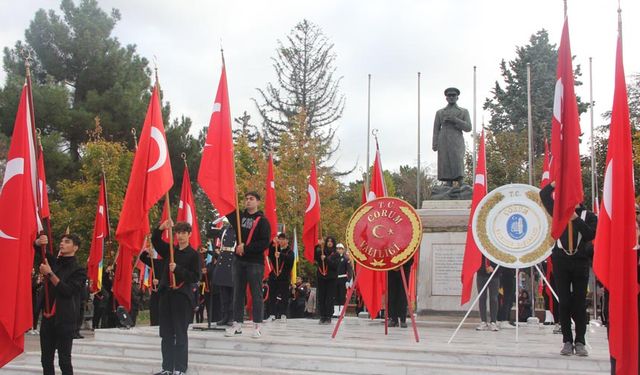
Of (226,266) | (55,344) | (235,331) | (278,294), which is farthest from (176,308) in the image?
(278,294)

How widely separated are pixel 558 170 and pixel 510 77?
47.0 metres

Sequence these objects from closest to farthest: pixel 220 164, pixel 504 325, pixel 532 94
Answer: pixel 220 164 < pixel 504 325 < pixel 532 94

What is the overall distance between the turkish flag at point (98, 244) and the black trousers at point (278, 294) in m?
4.42

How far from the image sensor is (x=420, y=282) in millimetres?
15289

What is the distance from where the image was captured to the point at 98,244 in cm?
1777

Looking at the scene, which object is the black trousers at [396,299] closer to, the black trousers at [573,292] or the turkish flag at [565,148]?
the black trousers at [573,292]

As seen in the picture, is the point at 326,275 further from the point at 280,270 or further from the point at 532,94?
the point at 532,94

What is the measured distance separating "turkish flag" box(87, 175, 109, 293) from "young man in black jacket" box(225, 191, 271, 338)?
7.23 m

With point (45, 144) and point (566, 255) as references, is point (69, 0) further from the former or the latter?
point (566, 255)

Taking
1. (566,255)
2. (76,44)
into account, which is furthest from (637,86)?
(566,255)

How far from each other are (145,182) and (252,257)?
1.85m

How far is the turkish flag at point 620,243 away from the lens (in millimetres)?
6512

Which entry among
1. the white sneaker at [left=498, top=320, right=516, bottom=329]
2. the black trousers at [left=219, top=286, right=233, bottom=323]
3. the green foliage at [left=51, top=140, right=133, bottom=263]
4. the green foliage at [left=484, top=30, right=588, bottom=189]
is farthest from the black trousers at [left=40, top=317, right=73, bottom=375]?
the green foliage at [left=484, top=30, right=588, bottom=189]

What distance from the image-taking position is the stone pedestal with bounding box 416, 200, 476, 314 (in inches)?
591
